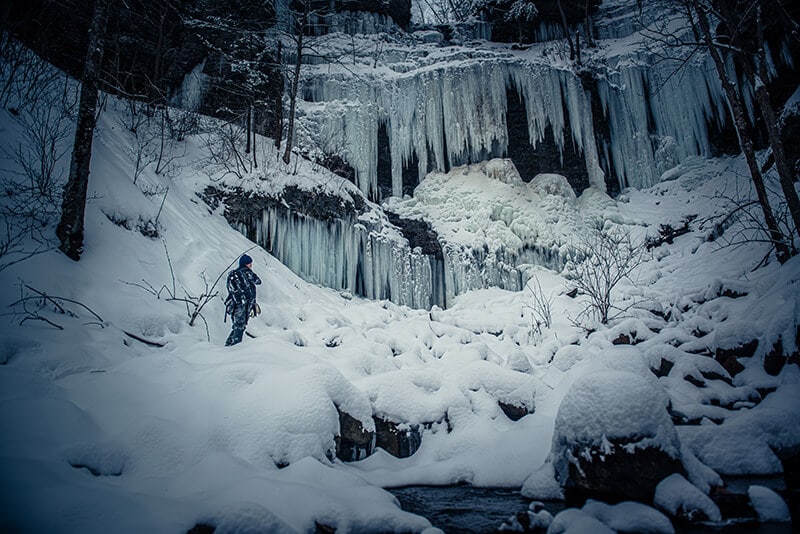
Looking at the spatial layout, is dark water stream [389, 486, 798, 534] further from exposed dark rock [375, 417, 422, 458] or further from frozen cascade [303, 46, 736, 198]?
frozen cascade [303, 46, 736, 198]

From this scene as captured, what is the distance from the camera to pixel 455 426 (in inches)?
168

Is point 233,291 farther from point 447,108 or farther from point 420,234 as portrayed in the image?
point 447,108

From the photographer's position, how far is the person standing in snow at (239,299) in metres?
5.07

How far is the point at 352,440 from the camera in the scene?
368 cm

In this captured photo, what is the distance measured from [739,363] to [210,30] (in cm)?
1564

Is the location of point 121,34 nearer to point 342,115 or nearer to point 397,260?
point 342,115

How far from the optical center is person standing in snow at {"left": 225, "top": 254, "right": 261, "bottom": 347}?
5070mm

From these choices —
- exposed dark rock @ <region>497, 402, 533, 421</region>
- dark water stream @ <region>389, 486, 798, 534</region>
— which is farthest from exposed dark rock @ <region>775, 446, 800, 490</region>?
exposed dark rock @ <region>497, 402, 533, 421</region>

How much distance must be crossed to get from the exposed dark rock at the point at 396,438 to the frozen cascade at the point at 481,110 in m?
9.91

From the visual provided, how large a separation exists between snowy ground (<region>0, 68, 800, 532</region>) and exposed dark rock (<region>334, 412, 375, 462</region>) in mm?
75

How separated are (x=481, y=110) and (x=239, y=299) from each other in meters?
11.4

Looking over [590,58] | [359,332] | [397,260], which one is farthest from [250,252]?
[590,58]

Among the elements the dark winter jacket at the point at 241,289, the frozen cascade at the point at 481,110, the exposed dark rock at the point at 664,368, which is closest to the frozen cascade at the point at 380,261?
the frozen cascade at the point at 481,110

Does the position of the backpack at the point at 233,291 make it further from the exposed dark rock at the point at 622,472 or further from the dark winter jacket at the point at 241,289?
the exposed dark rock at the point at 622,472
